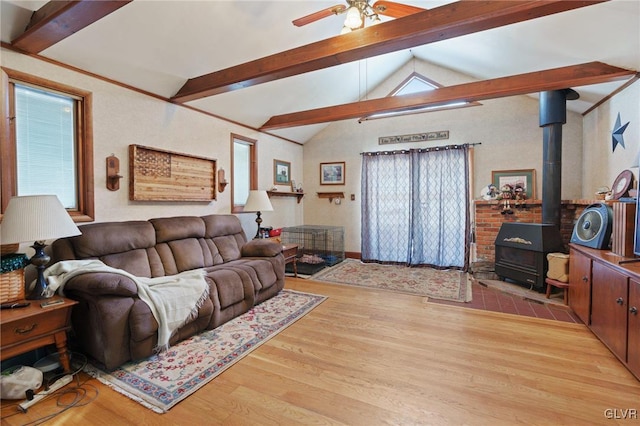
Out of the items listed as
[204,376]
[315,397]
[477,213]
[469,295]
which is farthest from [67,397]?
[477,213]

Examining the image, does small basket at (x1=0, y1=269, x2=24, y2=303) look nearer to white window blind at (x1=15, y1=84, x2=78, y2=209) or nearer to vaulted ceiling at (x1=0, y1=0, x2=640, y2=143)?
white window blind at (x1=15, y1=84, x2=78, y2=209)

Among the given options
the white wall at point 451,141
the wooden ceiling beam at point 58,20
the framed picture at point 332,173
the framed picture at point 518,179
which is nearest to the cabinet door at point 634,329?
the framed picture at point 518,179

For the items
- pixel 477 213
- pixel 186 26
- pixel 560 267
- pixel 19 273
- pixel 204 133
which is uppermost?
pixel 186 26

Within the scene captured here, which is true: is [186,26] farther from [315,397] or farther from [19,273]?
[315,397]

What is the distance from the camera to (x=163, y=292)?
7.60ft

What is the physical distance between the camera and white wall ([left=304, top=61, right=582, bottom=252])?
449 cm

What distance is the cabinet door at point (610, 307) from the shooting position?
6.78 feet

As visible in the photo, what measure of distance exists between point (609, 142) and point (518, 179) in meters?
1.22

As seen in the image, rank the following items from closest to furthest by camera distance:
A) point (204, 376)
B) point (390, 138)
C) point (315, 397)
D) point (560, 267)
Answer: point (315, 397), point (204, 376), point (560, 267), point (390, 138)

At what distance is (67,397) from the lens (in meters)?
1.79

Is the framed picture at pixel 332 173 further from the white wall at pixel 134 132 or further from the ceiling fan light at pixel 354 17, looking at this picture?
the ceiling fan light at pixel 354 17

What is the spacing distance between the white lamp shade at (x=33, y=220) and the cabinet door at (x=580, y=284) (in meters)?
4.32

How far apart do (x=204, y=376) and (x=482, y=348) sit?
2158 millimetres

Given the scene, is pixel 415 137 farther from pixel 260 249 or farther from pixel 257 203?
pixel 260 249
